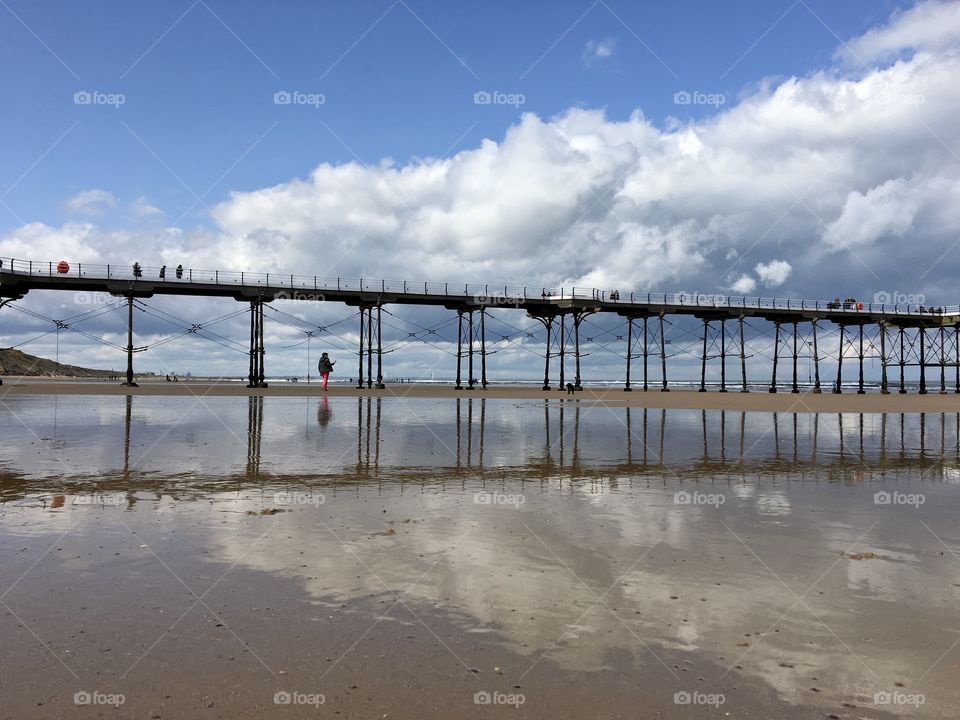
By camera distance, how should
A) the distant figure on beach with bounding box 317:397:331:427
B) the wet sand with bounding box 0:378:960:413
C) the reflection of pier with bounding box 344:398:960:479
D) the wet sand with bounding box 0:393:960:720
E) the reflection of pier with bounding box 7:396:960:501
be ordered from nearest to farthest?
the wet sand with bounding box 0:393:960:720, the reflection of pier with bounding box 7:396:960:501, the reflection of pier with bounding box 344:398:960:479, the distant figure on beach with bounding box 317:397:331:427, the wet sand with bounding box 0:378:960:413

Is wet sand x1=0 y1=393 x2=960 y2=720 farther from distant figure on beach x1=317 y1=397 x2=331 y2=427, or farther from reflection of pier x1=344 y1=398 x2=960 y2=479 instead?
distant figure on beach x1=317 y1=397 x2=331 y2=427

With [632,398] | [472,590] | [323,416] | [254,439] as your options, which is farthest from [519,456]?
[632,398]

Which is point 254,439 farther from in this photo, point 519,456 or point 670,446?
point 670,446

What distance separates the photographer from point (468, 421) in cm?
2214

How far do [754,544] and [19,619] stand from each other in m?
6.50

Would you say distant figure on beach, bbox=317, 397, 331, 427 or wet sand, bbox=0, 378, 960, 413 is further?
wet sand, bbox=0, 378, 960, 413

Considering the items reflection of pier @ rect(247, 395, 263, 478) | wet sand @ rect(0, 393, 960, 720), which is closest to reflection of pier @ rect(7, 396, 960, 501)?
reflection of pier @ rect(247, 395, 263, 478)

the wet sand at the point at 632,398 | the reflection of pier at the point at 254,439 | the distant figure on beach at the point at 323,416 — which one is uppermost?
the reflection of pier at the point at 254,439

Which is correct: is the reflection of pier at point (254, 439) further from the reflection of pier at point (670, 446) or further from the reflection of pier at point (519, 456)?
the reflection of pier at point (670, 446)

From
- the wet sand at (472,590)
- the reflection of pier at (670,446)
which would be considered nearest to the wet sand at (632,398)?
the reflection of pier at (670,446)

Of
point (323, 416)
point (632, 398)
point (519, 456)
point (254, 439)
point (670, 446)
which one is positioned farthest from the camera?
point (632, 398)

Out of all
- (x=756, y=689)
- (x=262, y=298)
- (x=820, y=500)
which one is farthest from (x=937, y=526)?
(x=262, y=298)

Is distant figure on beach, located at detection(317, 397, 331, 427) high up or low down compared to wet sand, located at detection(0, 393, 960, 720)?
down

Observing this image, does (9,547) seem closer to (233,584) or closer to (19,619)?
(19,619)
